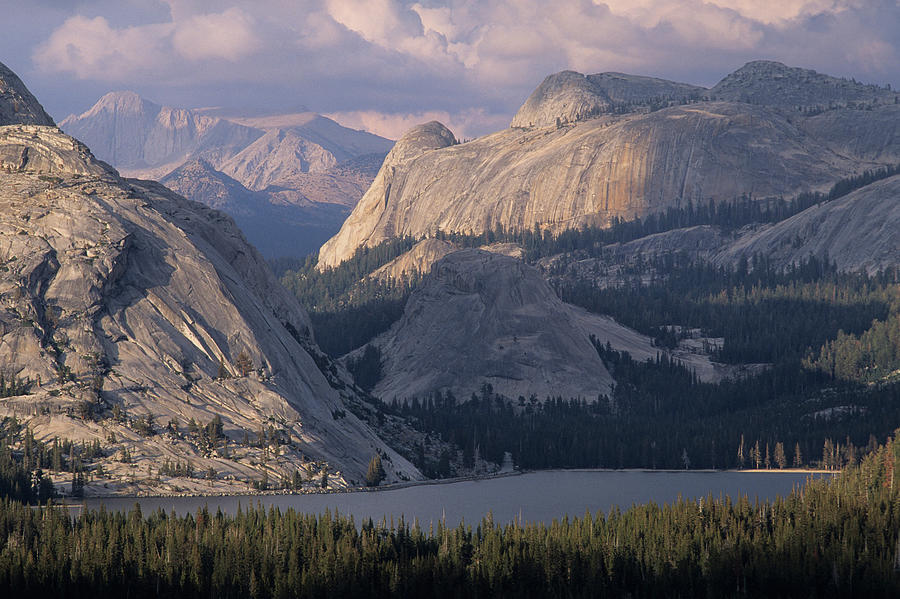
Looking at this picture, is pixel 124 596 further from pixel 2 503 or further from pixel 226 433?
pixel 226 433

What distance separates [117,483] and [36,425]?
1649 centimetres

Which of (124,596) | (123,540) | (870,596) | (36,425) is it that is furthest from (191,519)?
(870,596)

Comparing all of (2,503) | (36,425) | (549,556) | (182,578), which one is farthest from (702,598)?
(36,425)

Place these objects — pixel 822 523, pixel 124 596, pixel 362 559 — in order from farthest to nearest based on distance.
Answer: pixel 822 523 → pixel 362 559 → pixel 124 596

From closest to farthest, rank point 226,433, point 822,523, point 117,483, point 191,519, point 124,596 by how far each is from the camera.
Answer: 1. point 124,596
2. point 191,519
3. point 822,523
4. point 117,483
5. point 226,433

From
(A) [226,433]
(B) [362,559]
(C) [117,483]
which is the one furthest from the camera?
(A) [226,433]

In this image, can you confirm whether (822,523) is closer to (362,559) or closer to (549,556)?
(549,556)

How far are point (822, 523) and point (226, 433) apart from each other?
8395cm

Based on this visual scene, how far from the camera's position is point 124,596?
424ft

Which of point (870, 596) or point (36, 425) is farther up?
point (36, 425)

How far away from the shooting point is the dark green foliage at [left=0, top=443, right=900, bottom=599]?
132 meters

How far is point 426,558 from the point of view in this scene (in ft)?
465

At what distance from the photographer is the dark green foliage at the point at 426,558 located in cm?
13175

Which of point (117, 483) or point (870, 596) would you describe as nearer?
point (870, 596)
